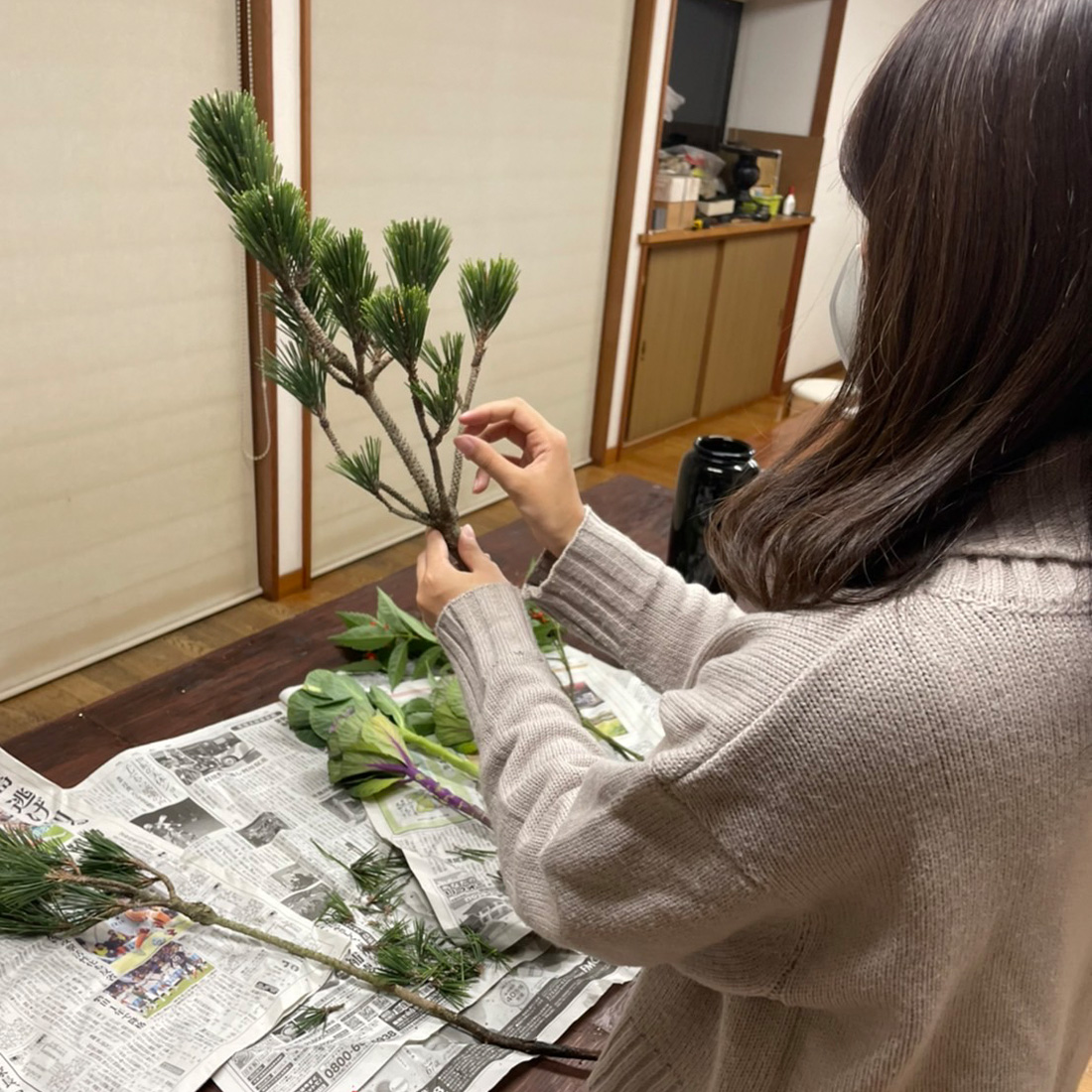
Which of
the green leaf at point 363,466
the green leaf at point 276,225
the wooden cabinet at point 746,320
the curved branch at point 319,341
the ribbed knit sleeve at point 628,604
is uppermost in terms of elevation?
the green leaf at point 276,225

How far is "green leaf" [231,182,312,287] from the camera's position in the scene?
75 centimetres

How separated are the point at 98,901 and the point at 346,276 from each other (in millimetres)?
617

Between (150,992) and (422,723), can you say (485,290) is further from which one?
(150,992)

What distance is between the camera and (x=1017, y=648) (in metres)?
0.47

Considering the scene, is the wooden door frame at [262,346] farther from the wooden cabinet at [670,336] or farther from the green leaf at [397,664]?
the wooden cabinet at [670,336]

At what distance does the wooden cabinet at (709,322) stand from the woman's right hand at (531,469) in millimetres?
2799

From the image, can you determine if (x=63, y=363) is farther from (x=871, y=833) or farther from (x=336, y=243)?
(x=871, y=833)

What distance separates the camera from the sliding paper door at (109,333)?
1866 mm

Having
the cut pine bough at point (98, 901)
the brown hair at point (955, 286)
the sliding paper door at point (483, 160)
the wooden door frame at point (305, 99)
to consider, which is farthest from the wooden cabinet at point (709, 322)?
the brown hair at point (955, 286)

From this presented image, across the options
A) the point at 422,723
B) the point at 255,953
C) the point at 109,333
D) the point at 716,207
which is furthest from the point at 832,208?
the point at 255,953

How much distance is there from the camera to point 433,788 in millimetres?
1112

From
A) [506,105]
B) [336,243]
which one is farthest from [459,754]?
[506,105]

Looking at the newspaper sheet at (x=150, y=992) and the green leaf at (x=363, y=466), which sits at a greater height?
the green leaf at (x=363, y=466)

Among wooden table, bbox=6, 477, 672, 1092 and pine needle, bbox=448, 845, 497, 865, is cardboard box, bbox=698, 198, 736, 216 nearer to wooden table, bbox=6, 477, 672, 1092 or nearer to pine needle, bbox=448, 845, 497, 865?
wooden table, bbox=6, 477, 672, 1092
